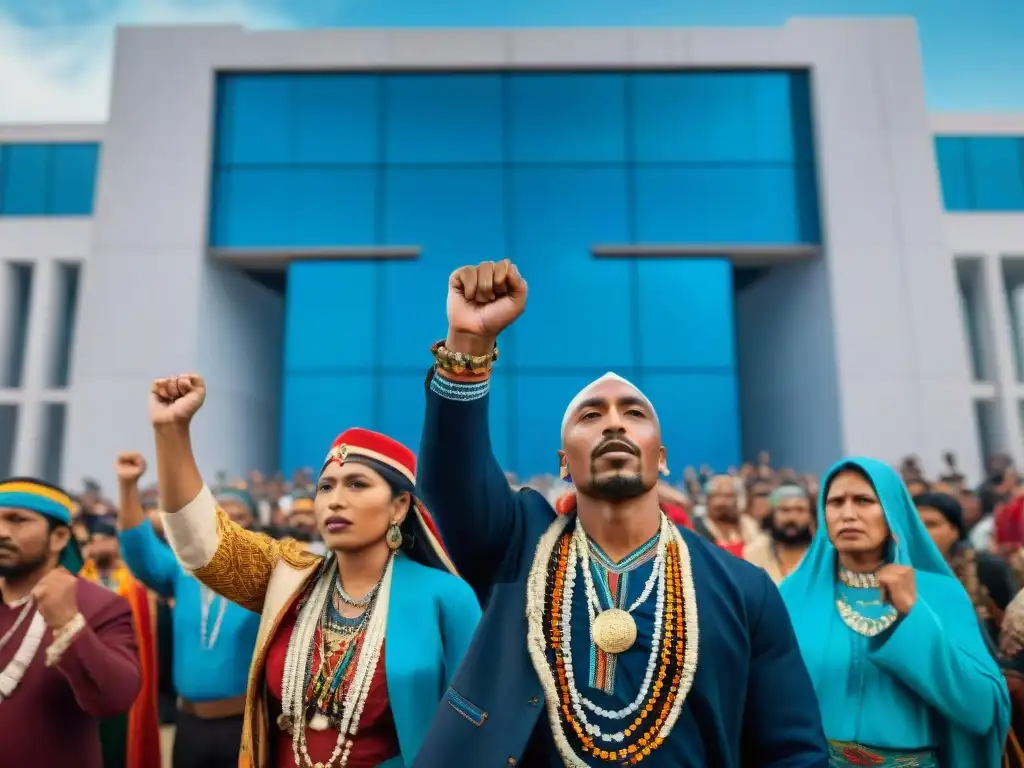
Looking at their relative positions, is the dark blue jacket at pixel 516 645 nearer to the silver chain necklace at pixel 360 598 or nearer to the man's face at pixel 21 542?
the silver chain necklace at pixel 360 598

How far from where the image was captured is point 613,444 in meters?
Result: 1.86

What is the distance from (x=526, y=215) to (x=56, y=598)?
12955mm

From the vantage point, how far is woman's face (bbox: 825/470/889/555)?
297 centimetres

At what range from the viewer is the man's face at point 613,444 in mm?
1847

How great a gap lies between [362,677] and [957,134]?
18.8 metres

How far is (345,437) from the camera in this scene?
9.40 ft

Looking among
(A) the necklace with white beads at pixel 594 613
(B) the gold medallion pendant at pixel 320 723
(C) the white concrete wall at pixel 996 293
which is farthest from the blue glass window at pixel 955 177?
(B) the gold medallion pendant at pixel 320 723

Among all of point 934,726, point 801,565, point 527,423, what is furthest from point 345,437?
point 527,423

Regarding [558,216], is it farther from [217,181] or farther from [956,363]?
[956,363]

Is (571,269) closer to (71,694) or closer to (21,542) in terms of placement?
(21,542)

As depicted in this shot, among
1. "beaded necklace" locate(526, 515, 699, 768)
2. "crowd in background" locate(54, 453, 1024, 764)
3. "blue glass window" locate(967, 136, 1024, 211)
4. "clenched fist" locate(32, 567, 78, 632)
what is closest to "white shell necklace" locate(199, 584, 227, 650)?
"crowd in background" locate(54, 453, 1024, 764)

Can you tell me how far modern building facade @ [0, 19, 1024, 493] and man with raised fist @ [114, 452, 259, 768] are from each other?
10.7 metres

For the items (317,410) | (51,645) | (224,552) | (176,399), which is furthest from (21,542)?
(317,410)

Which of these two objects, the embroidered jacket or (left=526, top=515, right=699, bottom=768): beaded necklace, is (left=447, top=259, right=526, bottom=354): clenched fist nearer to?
(left=526, top=515, right=699, bottom=768): beaded necklace
